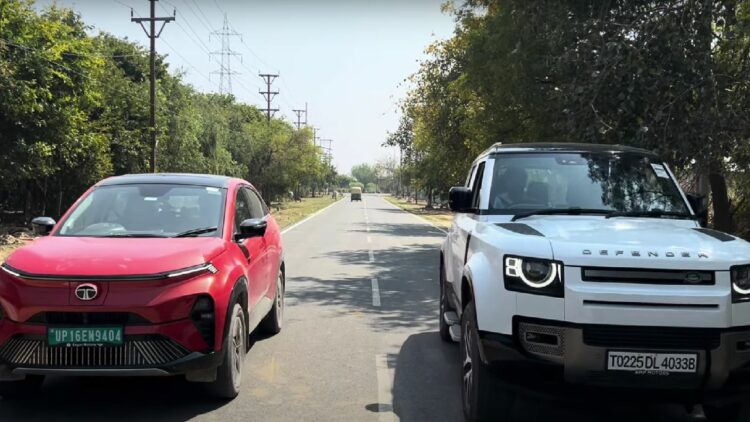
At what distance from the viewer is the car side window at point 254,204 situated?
22.4 ft

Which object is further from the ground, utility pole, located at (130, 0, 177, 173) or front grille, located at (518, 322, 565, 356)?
utility pole, located at (130, 0, 177, 173)

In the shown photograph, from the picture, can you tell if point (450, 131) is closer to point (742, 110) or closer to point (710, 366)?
point (742, 110)

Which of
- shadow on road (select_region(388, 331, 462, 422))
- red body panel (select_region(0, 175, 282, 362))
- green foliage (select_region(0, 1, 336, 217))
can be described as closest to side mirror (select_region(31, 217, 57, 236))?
red body panel (select_region(0, 175, 282, 362))

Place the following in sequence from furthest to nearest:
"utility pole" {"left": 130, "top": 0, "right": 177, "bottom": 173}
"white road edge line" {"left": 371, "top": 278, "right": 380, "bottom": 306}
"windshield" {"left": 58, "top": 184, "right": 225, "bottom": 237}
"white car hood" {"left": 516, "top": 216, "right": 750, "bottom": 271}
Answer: "utility pole" {"left": 130, "top": 0, "right": 177, "bottom": 173}, "white road edge line" {"left": 371, "top": 278, "right": 380, "bottom": 306}, "windshield" {"left": 58, "top": 184, "right": 225, "bottom": 237}, "white car hood" {"left": 516, "top": 216, "right": 750, "bottom": 271}

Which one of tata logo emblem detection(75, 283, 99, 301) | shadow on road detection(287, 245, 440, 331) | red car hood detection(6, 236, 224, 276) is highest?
red car hood detection(6, 236, 224, 276)

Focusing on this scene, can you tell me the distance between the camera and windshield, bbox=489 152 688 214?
5223 millimetres

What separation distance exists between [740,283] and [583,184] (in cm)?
176

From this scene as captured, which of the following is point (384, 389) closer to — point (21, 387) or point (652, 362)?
point (652, 362)

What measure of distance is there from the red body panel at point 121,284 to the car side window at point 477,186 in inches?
86.0

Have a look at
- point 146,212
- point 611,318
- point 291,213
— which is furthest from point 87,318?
point 291,213

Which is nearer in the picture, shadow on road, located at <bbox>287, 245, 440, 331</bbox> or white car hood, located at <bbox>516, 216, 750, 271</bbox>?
white car hood, located at <bbox>516, 216, 750, 271</bbox>

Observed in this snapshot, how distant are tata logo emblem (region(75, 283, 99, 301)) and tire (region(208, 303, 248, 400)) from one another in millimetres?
971

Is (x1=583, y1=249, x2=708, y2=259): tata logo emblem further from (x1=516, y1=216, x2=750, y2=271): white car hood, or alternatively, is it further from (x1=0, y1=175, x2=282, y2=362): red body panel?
(x1=0, y1=175, x2=282, y2=362): red body panel

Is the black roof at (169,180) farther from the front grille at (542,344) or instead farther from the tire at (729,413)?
the tire at (729,413)
